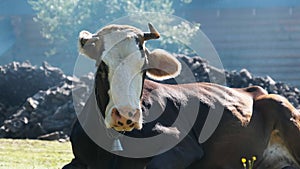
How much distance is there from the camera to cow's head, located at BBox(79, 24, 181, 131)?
237 inches

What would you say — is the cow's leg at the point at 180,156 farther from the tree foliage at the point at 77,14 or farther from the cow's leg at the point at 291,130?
the tree foliage at the point at 77,14

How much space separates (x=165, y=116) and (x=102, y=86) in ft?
3.31

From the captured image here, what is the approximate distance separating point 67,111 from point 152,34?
33.7ft

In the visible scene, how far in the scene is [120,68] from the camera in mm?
6184

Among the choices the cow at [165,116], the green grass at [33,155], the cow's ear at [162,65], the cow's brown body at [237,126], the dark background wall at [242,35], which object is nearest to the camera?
the cow at [165,116]

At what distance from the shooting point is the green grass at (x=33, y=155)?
30.6 ft

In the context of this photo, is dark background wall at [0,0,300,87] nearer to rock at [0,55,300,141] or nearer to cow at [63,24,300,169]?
Result: rock at [0,55,300,141]

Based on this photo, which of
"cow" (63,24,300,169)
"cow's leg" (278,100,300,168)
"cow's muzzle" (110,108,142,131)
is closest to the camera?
"cow's muzzle" (110,108,142,131)

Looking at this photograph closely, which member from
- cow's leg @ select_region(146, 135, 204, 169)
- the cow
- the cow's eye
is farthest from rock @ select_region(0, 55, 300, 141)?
the cow's eye

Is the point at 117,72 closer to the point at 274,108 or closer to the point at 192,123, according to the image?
the point at 192,123

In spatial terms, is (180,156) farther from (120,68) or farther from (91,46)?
(91,46)

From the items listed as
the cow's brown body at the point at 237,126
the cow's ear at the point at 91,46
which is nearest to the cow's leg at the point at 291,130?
the cow's brown body at the point at 237,126

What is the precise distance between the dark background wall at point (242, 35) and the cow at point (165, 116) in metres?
25.9

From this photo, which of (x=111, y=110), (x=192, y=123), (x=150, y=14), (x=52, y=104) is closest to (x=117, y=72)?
(x=111, y=110)
